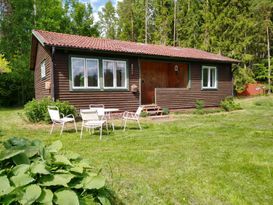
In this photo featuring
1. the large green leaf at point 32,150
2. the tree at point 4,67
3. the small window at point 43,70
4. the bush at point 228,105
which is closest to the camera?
the large green leaf at point 32,150

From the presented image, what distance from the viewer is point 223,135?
6953 mm

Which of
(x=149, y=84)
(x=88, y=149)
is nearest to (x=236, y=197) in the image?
(x=88, y=149)

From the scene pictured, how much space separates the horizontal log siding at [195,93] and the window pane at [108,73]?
2371mm

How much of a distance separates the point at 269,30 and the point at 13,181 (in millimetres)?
29210

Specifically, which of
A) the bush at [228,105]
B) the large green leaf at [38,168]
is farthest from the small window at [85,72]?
the large green leaf at [38,168]

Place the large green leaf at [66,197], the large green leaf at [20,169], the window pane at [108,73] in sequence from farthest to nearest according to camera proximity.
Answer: the window pane at [108,73]
the large green leaf at [20,169]
the large green leaf at [66,197]

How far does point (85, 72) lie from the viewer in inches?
419

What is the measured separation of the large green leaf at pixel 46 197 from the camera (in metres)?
1.81

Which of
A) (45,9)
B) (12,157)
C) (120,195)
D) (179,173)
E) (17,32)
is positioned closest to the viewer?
(12,157)

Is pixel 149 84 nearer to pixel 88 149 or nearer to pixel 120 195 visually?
pixel 88 149

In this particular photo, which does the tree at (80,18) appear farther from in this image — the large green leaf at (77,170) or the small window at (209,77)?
the large green leaf at (77,170)

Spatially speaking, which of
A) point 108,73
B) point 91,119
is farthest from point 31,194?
point 108,73

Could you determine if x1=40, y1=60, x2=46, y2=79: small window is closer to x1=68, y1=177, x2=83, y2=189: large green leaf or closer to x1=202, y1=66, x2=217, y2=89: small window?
x1=202, y1=66, x2=217, y2=89: small window

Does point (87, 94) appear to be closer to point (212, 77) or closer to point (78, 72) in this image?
point (78, 72)
